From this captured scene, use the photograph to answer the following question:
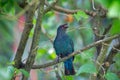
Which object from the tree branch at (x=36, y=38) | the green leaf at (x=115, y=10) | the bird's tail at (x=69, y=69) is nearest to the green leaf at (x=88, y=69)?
the tree branch at (x=36, y=38)

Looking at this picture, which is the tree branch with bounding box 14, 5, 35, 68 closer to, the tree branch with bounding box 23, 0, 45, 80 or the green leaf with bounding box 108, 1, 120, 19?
the tree branch with bounding box 23, 0, 45, 80

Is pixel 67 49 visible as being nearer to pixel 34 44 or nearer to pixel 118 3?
pixel 34 44

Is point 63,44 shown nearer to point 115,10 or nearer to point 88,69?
point 88,69

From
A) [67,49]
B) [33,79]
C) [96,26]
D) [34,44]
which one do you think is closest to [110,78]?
[34,44]

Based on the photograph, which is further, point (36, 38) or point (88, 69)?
point (36, 38)

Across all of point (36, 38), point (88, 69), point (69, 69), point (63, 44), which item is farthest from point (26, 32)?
point (63, 44)

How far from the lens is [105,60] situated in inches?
108

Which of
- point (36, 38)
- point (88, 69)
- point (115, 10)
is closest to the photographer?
point (115, 10)

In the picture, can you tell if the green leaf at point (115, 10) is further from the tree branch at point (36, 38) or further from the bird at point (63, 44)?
the bird at point (63, 44)

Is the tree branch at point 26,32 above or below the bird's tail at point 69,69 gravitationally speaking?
above

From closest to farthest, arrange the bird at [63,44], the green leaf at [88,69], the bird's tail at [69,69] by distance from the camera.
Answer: the green leaf at [88,69] < the bird's tail at [69,69] < the bird at [63,44]

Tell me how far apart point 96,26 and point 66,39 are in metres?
0.98

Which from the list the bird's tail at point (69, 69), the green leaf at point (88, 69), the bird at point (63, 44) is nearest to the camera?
the green leaf at point (88, 69)

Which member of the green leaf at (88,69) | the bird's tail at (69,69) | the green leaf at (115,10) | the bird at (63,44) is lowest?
the bird's tail at (69,69)
